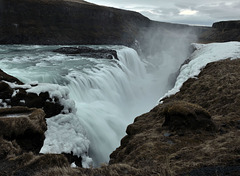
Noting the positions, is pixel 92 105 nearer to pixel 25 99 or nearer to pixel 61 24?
pixel 25 99

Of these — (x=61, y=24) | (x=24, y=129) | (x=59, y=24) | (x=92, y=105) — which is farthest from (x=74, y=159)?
(x=61, y=24)

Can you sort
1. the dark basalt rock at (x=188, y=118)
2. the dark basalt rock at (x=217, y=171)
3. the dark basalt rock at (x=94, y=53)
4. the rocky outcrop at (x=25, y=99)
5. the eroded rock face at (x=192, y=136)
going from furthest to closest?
the dark basalt rock at (x=94, y=53), the rocky outcrop at (x=25, y=99), the dark basalt rock at (x=188, y=118), the eroded rock face at (x=192, y=136), the dark basalt rock at (x=217, y=171)

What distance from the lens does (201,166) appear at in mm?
5301

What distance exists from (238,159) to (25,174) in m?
5.54

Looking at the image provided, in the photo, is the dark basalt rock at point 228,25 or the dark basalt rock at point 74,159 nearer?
the dark basalt rock at point 74,159

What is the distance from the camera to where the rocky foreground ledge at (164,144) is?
5.24 metres

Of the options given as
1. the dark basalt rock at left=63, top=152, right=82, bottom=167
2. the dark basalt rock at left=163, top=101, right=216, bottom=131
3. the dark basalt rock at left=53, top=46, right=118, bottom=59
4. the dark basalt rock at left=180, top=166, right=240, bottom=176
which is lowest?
the dark basalt rock at left=63, top=152, right=82, bottom=167

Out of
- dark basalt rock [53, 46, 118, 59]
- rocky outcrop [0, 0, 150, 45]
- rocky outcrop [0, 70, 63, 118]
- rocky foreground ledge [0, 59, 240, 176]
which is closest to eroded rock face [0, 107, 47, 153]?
rocky foreground ledge [0, 59, 240, 176]

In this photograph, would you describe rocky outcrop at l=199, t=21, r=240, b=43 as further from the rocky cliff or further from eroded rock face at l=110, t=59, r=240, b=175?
eroded rock face at l=110, t=59, r=240, b=175

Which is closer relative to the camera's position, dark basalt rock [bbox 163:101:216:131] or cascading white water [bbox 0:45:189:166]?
dark basalt rock [bbox 163:101:216:131]

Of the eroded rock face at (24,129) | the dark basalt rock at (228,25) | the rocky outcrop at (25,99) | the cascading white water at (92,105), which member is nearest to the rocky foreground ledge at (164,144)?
the eroded rock face at (24,129)

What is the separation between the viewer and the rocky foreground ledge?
206 inches

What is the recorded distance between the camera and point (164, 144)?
844 centimetres

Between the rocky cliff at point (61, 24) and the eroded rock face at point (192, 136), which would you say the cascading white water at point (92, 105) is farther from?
the rocky cliff at point (61, 24)
